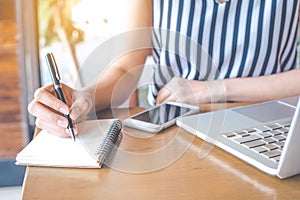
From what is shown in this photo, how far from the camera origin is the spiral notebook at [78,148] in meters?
0.72

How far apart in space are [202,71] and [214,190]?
1.92 ft

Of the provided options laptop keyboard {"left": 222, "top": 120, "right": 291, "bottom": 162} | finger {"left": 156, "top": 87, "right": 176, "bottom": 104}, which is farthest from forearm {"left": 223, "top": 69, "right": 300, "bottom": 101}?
laptop keyboard {"left": 222, "top": 120, "right": 291, "bottom": 162}

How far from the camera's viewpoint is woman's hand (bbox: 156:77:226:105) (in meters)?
1.05

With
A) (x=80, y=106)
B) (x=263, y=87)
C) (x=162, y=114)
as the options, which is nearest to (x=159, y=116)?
(x=162, y=114)

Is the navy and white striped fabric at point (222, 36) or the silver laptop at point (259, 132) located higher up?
the navy and white striped fabric at point (222, 36)

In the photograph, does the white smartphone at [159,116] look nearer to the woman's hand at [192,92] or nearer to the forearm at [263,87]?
the woman's hand at [192,92]

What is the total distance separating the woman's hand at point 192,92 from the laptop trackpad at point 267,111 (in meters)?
0.12

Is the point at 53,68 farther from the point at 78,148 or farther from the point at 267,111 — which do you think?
the point at 267,111

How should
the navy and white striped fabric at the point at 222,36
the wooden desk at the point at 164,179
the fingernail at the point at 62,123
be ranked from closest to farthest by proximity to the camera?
the wooden desk at the point at 164,179 < the fingernail at the point at 62,123 < the navy and white striped fabric at the point at 222,36

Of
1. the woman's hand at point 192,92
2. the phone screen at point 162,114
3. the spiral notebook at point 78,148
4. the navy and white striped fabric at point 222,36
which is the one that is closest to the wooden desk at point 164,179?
the spiral notebook at point 78,148

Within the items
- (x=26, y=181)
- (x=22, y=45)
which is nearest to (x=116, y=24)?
(x=26, y=181)

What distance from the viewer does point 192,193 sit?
2.07 feet

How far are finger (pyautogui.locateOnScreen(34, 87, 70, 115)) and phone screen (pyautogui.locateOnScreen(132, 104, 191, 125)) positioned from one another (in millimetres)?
157

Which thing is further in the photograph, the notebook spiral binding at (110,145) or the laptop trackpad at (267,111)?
the laptop trackpad at (267,111)
